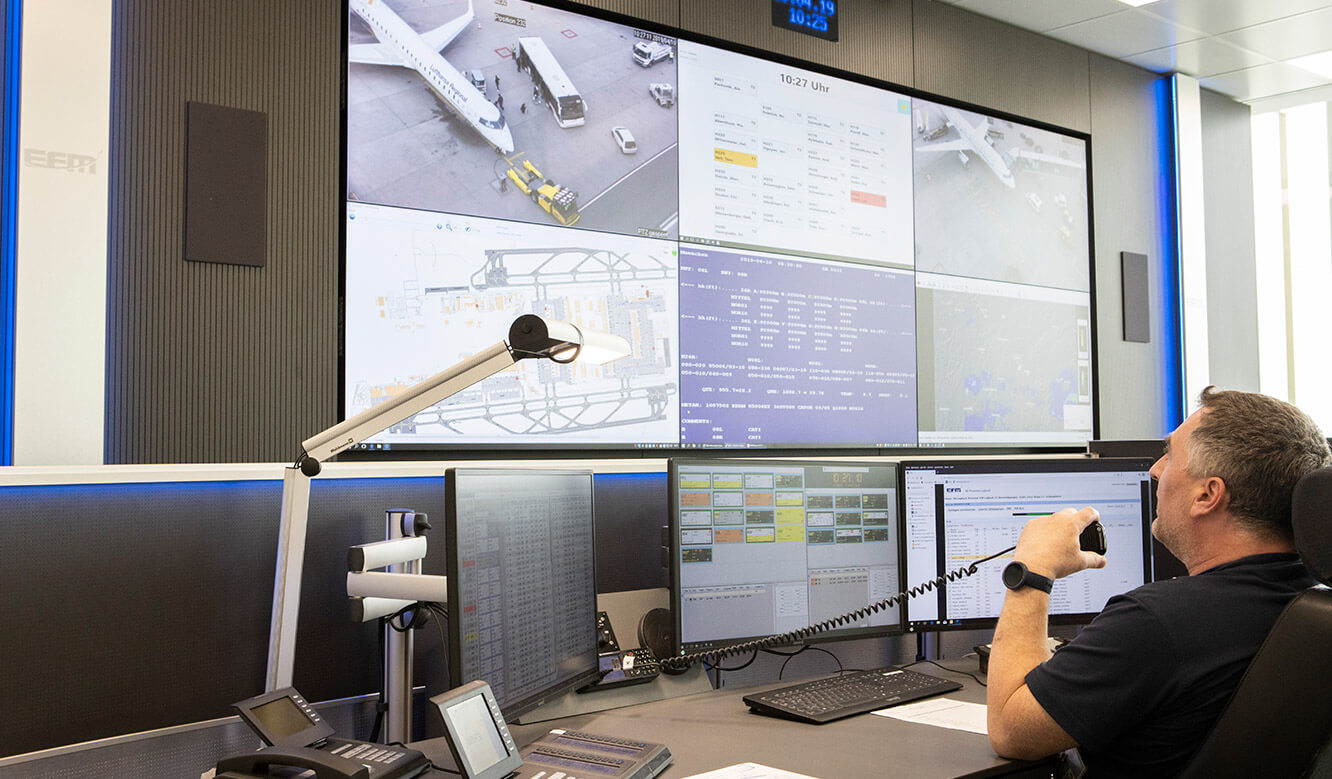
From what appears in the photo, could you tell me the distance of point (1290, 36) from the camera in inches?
156

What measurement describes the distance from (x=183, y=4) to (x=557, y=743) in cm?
168

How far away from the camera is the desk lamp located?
1.39 m

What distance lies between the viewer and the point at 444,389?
1.43m

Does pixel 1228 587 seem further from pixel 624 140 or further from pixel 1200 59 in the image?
pixel 1200 59

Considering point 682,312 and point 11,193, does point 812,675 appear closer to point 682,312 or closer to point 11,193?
point 682,312

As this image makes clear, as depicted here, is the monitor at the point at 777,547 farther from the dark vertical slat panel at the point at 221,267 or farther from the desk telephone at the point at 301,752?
the dark vertical slat panel at the point at 221,267

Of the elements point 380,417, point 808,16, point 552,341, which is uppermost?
point 808,16

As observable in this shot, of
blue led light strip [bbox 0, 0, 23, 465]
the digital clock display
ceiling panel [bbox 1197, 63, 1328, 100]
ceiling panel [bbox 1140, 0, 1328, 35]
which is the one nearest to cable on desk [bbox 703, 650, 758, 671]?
blue led light strip [bbox 0, 0, 23, 465]

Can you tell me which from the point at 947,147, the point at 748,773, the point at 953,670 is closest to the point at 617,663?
the point at 748,773

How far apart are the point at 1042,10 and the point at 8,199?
333cm

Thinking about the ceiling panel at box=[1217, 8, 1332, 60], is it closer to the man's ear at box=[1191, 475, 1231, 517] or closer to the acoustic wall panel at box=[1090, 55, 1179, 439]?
the acoustic wall panel at box=[1090, 55, 1179, 439]

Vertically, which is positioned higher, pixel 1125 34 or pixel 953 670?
pixel 1125 34

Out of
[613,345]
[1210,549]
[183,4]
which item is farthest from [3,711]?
A: [1210,549]

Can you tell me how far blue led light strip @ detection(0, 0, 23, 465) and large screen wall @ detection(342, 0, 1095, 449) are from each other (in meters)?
0.65
